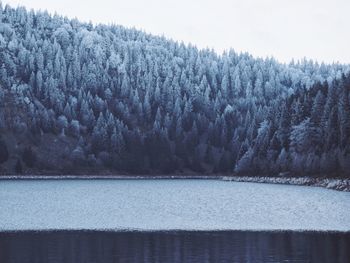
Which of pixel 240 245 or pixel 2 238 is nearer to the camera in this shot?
pixel 240 245

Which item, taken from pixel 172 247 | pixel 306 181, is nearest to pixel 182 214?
pixel 172 247

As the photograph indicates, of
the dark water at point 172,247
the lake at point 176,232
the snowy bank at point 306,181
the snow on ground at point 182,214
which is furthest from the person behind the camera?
the snowy bank at point 306,181

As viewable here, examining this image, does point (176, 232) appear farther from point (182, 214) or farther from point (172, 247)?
point (182, 214)

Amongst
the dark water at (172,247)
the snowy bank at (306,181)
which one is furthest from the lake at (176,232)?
the snowy bank at (306,181)

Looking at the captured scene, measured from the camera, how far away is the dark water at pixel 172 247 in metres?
40.9

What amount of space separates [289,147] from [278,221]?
309 ft

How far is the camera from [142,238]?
165 feet

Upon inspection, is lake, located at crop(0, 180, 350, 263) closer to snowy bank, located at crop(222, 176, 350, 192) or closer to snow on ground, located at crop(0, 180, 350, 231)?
snow on ground, located at crop(0, 180, 350, 231)

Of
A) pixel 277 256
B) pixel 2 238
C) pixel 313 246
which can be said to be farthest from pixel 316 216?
pixel 2 238

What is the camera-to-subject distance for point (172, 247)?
45688 millimetres

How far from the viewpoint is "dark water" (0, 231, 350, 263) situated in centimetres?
4091

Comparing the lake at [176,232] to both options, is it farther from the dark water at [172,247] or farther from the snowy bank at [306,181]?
the snowy bank at [306,181]

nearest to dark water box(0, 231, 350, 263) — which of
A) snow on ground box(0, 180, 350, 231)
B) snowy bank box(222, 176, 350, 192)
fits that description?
snow on ground box(0, 180, 350, 231)

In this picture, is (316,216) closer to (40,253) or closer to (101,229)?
(101,229)
